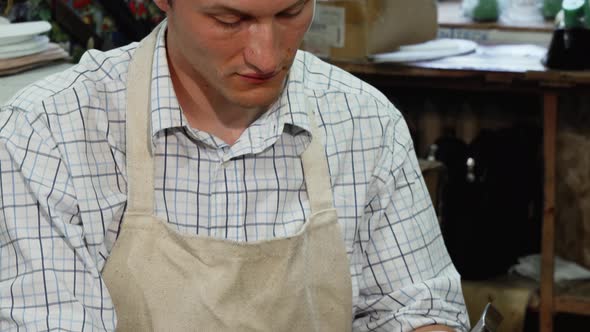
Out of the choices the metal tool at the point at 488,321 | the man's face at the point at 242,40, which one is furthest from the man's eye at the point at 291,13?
the metal tool at the point at 488,321

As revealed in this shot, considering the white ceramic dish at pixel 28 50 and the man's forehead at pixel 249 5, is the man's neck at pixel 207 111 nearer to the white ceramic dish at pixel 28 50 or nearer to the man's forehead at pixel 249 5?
the man's forehead at pixel 249 5

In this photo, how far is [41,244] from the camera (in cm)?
165

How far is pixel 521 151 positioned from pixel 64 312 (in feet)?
7.19

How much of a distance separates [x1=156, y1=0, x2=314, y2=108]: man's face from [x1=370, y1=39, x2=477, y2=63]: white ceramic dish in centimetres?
139

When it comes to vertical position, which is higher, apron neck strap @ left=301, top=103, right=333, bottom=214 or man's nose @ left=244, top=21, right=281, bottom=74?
man's nose @ left=244, top=21, right=281, bottom=74

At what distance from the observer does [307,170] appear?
1867mm

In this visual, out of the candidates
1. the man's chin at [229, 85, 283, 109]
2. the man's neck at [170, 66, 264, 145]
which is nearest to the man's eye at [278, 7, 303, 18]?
the man's chin at [229, 85, 283, 109]

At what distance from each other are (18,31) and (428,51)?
1.38m

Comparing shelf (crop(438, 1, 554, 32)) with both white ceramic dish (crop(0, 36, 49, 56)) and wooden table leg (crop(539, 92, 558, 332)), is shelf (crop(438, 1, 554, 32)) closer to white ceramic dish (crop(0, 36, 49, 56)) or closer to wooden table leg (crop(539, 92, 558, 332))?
wooden table leg (crop(539, 92, 558, 332))

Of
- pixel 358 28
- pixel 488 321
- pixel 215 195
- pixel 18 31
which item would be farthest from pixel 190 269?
pixel 358 28

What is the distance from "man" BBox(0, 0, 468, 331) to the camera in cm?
166

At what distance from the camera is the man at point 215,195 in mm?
1659

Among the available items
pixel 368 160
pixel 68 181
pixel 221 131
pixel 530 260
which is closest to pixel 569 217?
pixel 530 260

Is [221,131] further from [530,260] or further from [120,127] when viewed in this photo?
[530,260]
